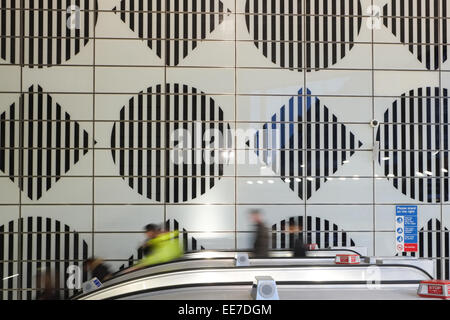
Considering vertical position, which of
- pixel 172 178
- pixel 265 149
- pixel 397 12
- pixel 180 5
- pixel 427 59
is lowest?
pixel 172 178

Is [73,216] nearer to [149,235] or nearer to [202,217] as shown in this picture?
[149,235]

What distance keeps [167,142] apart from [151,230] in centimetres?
91

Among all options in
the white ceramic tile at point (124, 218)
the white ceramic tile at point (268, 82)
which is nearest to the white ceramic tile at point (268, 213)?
the white ceramic tile at point (124, 218)

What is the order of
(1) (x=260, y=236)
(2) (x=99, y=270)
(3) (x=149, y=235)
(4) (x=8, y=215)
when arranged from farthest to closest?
(3) (x=149, y=235), (1) (x=260, y=236), (4) (x=8, y=215), (2) (x=99, y=270)

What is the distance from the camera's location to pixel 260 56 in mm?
→ 4562

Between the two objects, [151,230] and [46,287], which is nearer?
[46,287]

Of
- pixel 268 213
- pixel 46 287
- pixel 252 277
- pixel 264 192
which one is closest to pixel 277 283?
pixel 252 277

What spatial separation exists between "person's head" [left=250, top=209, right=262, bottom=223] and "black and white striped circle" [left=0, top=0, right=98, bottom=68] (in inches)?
86.9

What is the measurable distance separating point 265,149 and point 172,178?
106 centimetres

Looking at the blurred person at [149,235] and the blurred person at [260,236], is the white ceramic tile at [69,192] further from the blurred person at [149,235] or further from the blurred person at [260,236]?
the blurred person at [260,236]

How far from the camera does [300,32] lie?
4672 millimetres

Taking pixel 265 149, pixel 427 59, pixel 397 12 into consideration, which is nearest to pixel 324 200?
pixel 265 149

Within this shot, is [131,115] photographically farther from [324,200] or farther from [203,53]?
[324,200]

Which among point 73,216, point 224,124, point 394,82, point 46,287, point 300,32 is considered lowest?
point 46,287
